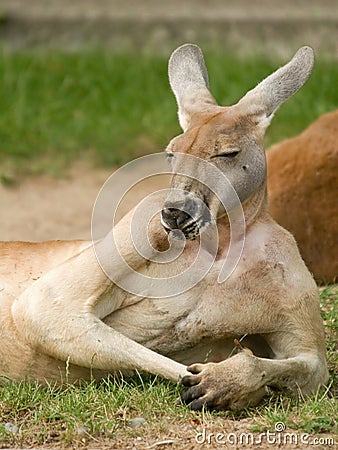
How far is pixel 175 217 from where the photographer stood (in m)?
3.98

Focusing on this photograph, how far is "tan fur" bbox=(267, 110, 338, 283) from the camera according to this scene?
5910mm

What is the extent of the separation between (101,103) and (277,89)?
4847 mm

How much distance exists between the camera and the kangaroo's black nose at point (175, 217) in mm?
3973

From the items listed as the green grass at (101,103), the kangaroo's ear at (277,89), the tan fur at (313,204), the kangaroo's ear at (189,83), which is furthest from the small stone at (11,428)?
the green grass at (101,103)

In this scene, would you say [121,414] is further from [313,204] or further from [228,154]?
[313,204]

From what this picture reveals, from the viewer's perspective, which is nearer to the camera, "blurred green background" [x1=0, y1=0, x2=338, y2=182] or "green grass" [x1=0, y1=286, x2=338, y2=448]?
"green grass" [x1=0, y1=286, x2=338, y2=448]

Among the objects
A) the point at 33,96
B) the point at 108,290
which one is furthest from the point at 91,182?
the point at 108,290

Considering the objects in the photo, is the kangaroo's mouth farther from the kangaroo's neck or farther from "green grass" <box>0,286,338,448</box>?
"green grass" <box>0,286,338,448</box>

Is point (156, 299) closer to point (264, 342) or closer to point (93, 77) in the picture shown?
point (264, 342)

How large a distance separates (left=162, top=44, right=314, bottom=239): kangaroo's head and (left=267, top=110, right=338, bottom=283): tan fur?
1420 millimetres

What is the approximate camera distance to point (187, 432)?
3848mm

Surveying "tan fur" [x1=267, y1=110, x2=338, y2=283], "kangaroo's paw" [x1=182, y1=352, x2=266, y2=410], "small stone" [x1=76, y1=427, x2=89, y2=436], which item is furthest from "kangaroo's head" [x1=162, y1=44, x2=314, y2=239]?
"tan fur" [x1=267, y1=110, x2=338, y2=283]

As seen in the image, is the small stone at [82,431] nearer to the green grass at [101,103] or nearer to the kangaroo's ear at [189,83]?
the kangaroo's ear at [189,83]

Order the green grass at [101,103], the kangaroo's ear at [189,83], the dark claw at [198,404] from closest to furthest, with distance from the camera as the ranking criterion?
the dark claw at [198,404]
the kangaroo's ear at [189,83]
the green grass at [101,103]
